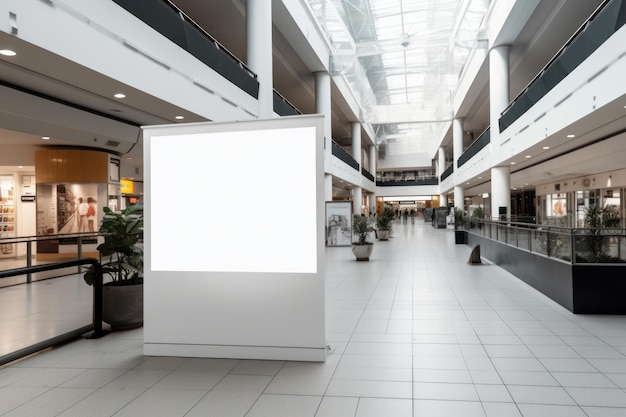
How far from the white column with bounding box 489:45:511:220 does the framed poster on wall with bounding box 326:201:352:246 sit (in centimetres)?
653

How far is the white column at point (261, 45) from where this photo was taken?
524 inches

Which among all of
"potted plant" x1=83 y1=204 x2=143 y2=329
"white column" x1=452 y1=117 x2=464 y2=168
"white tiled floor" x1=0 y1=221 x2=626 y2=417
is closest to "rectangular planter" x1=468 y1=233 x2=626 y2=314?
"white tiled floor" x1=0 y1=221 x2=626 y2=417

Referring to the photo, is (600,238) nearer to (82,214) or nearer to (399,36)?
(82,214)

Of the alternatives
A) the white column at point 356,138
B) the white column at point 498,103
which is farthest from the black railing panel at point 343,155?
the white column at point 498,103

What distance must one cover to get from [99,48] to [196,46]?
338 cm

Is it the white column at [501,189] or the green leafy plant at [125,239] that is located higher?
the white column at [501,189]

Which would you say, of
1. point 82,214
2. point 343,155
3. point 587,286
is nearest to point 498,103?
point 343,155

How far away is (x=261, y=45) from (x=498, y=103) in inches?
437

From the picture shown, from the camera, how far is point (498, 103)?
19.1 meters

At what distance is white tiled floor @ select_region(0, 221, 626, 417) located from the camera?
3527 millimetres

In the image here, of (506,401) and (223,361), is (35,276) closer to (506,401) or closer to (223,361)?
(223,361)

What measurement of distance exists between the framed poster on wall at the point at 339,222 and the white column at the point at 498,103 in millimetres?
6533

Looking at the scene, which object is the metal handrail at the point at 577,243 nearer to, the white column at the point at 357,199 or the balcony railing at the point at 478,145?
the balcony railing at the point at 478,145

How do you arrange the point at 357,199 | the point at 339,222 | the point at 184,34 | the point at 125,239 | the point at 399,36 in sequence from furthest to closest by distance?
the point at 357,199
the point at 399,36
the point at 339,222
the point at 184,34
the point at 125,239
